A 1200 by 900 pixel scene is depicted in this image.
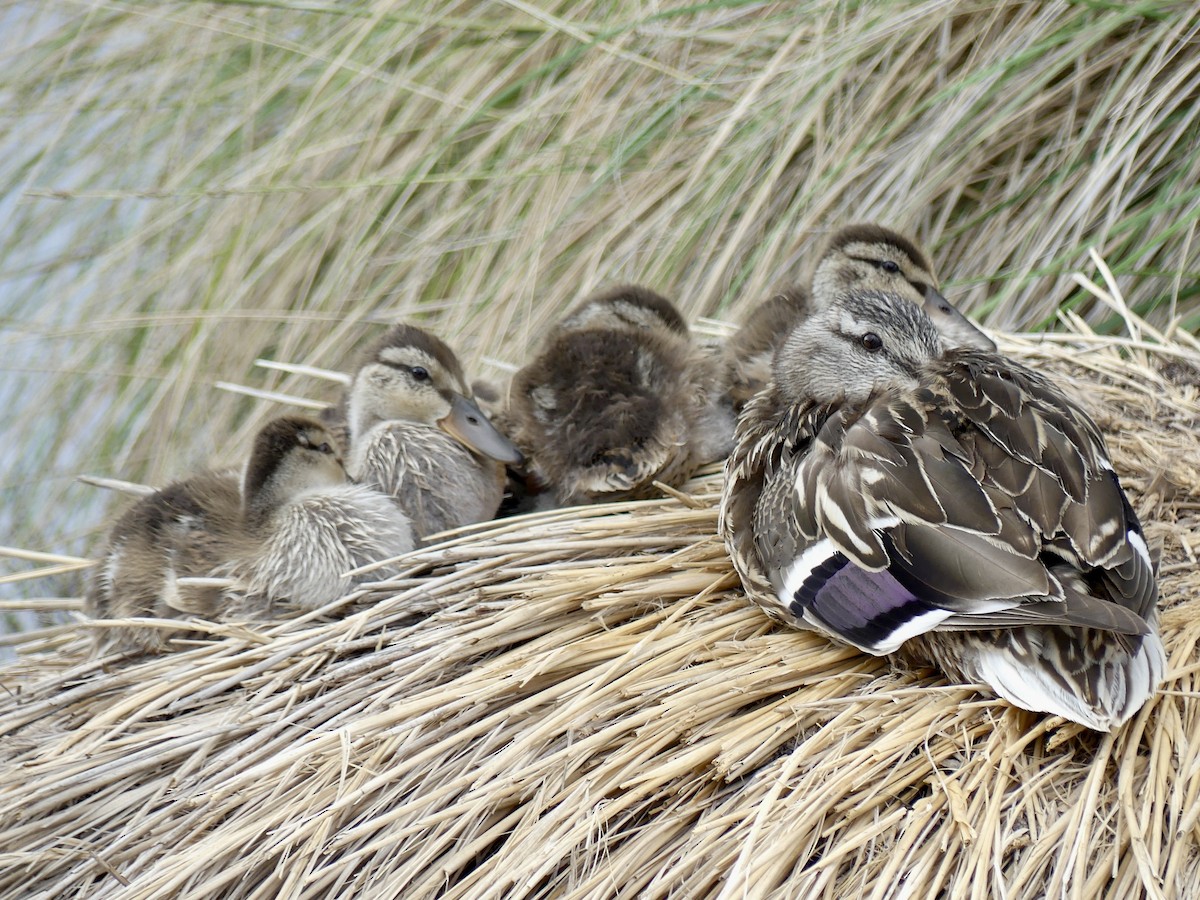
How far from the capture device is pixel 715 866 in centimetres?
138

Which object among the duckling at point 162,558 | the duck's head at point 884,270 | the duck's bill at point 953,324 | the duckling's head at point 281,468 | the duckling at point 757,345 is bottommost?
the duckling at point 162,558

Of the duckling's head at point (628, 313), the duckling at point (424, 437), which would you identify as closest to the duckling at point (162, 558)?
the duckling at point (424, 437)

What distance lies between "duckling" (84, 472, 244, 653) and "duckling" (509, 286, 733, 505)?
59 centimetres

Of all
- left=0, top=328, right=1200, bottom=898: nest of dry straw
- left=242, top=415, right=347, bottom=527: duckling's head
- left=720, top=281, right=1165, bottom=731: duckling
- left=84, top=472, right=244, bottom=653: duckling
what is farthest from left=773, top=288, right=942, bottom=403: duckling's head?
left=84, top=472, right=244, bottom=653: duckling

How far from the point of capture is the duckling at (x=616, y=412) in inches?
87.6

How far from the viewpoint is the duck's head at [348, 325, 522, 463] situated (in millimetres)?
2359

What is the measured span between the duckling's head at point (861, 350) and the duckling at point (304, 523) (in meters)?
0.76

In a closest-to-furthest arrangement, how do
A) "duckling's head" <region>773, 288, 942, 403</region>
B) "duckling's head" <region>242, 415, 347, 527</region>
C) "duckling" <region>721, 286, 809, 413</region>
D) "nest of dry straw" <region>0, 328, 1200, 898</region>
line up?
"nest of dry straw" <region>0, 328, 1200, 898</region>
"duckling's head" <region>773, 288, 942, 403</region>
"duckling's head" <region>242, 415, 347, 527</region>
"duckling" <region>721, 286, 809, 413</region>

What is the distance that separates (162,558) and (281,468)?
0.26 metres

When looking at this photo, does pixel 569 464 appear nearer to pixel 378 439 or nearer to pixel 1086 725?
pixel 378 439

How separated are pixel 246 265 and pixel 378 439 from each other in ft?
5.06

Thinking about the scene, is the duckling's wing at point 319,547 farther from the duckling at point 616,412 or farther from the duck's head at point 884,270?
the duck's head at point 884,270

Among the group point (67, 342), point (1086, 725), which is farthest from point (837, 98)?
point (67, 342)

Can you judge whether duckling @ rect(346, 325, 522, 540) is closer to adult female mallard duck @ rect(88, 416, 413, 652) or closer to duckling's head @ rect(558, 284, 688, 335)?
adult female mallard duck @ rect(88, 416, 413, 652)
